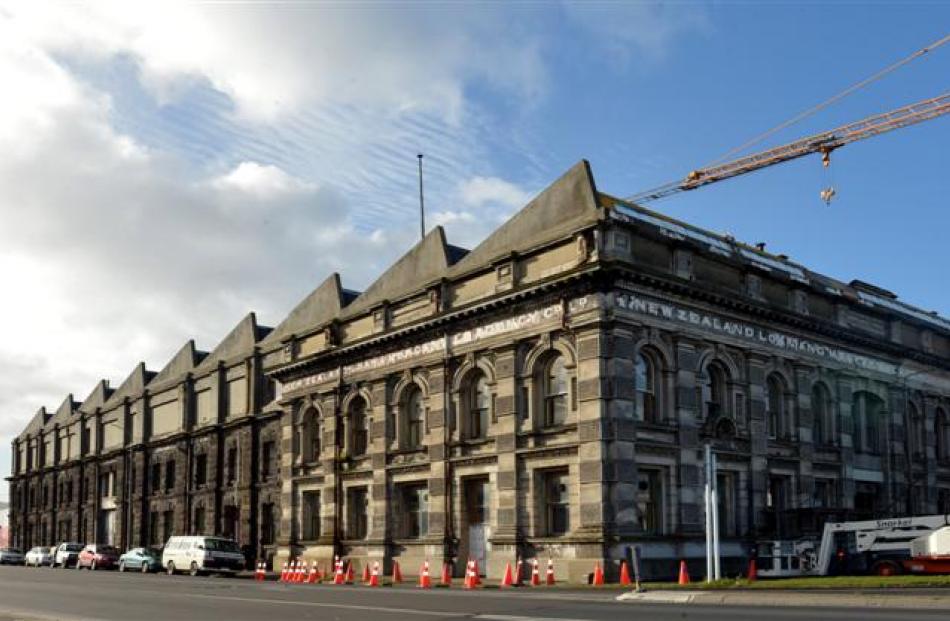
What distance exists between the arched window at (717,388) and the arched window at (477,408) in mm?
7266

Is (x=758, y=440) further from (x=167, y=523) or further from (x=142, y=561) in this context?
(x=167, y=523)

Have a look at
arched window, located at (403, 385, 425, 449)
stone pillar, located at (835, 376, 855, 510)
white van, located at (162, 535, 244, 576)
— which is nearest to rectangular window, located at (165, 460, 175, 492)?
white van, located at (162, 535, 244, 576)

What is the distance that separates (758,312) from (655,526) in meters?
8.46

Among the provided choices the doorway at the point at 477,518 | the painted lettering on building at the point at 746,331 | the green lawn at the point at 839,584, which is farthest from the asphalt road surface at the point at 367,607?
the painted lettering on building at the point at 746,331

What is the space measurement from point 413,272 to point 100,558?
986 inches

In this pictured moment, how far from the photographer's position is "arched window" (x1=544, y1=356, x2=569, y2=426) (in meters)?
34.8

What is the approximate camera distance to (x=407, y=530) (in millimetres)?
40781

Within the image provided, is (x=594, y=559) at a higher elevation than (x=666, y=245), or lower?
lower

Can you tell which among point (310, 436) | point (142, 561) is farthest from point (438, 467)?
point (142, 561)

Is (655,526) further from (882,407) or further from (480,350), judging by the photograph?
(882,407)

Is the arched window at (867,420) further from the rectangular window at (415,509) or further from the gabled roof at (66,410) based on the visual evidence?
the gabled roof at (66,410)

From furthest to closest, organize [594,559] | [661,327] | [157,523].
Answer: [157,523]
[661,327]
[594,559]

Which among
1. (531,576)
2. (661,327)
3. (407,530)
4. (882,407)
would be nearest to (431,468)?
(407,530)

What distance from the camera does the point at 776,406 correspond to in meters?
38.7
